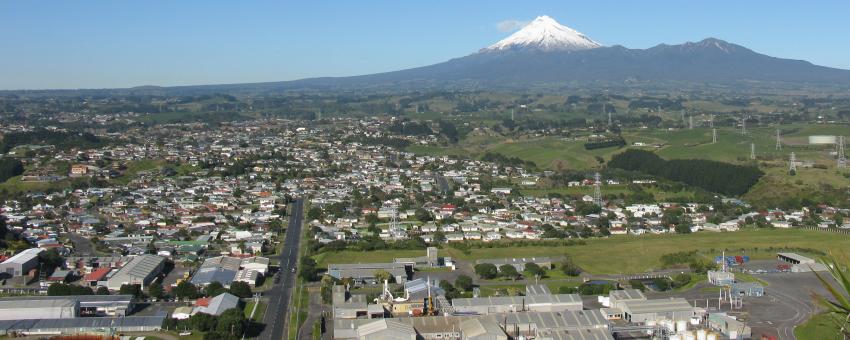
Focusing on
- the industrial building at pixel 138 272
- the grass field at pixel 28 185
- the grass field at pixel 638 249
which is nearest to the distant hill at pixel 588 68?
the grass field at pixel 28 185

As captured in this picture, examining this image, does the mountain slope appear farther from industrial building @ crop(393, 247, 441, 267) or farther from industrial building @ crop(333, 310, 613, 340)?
industrial building @ crop(333, 310, 613, 340)

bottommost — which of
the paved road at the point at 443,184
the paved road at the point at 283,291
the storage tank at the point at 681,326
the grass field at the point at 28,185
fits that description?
the paved road at the point at 283,291

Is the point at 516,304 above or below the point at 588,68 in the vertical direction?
below

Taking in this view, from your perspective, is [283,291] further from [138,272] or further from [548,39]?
[548,39]

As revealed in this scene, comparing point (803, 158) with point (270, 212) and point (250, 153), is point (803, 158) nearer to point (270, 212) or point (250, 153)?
point (270, 212)

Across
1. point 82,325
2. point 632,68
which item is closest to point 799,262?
point 82,325

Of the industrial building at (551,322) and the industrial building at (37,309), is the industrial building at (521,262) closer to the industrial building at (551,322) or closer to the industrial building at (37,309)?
the industrial building at (551,322)

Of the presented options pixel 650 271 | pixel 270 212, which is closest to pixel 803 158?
pixel 650 271
